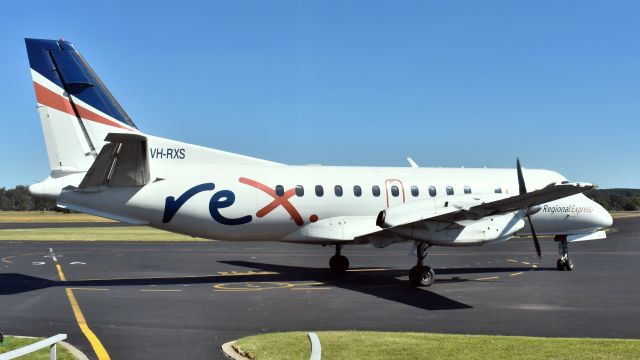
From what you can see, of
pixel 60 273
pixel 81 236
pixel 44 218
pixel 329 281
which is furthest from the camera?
pixel 44 218

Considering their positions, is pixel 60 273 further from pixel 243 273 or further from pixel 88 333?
pixel 88 333

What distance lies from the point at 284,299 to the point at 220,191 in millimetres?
4673

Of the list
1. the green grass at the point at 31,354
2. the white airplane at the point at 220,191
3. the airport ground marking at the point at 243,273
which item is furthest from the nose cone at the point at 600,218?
the green grass at the point at 31,354

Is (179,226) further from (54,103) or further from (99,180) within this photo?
(54,103)

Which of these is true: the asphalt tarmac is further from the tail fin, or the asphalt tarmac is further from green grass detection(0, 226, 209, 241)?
green grass detection(0, 226, 209, 241)

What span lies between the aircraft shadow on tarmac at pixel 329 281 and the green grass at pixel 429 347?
435cm

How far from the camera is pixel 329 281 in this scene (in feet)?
67.2

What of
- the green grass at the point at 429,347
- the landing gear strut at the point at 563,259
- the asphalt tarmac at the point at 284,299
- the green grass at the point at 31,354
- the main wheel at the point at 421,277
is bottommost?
the green grass at the point at 31,354

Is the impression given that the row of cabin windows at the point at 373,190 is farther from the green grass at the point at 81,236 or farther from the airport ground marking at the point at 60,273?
the green grass at the point at 81,236

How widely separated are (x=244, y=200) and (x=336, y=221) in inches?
140

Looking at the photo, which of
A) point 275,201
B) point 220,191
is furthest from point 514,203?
point 220,191

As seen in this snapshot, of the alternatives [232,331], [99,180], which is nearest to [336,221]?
[99,180]

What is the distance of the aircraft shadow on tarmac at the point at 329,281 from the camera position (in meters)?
16.7

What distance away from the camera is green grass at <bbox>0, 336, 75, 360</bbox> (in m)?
8.95
